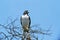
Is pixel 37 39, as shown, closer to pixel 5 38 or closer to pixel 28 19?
pixel 5 38

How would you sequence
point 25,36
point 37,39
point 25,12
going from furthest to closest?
point 25,12 < point 25,36 < point 37,39

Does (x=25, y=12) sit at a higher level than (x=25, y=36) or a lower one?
higher

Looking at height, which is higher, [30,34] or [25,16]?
[25,16]

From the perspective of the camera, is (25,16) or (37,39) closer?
(37,39)

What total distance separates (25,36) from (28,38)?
6.0 inches

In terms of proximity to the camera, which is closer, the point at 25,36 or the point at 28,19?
the point at 25,36

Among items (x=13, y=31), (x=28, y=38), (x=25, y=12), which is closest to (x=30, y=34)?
(x=28, y=38)

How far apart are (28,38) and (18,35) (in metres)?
0.65

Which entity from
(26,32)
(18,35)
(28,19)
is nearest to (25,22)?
(28,19)

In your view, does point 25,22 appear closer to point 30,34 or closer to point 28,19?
point 28,19

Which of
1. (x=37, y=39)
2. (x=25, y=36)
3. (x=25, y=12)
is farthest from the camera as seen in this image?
(x=25, y=12)

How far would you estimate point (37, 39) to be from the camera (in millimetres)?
13164

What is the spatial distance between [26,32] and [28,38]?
863 millimetres

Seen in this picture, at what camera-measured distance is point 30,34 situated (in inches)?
563
